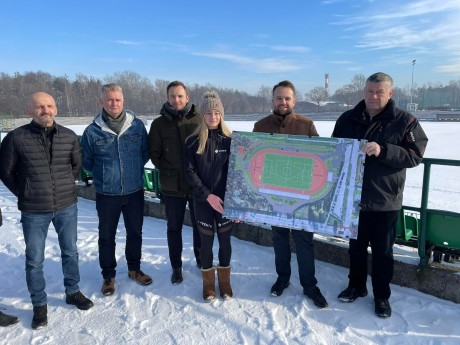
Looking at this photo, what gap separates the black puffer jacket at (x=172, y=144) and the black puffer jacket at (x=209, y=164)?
41cm

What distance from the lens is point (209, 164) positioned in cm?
341

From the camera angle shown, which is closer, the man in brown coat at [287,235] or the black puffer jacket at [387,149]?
the black puffer jacket at [387,149]

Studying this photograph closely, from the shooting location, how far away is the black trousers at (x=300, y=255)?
351 cm

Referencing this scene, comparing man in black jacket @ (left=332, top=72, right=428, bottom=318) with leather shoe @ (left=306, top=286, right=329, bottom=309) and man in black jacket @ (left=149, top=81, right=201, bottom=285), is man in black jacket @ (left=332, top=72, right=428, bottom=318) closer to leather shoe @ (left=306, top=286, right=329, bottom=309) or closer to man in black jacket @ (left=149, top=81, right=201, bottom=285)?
leather shoe @ (left=306, top=286, right=329, bottom=309)

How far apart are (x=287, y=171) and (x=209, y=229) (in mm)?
1016

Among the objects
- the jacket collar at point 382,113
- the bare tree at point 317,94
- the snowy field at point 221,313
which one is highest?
the bare tree at point 317,94

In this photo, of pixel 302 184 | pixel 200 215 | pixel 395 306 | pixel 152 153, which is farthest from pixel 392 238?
pixel 152 153

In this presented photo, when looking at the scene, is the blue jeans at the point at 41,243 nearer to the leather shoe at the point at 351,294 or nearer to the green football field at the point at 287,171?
the green football field at the point at 287,171

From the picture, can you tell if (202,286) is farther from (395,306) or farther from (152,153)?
(395,306)

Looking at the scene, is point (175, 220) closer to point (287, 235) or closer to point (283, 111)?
point (287, 235)

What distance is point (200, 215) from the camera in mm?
3545

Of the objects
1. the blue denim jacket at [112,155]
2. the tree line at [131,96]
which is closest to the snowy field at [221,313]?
the blue denim jacket at [112,155]

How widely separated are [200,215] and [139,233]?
0.91 meters

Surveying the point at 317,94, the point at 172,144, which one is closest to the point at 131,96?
the point at 317,94
